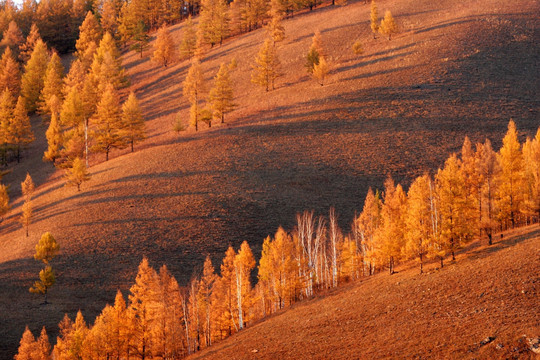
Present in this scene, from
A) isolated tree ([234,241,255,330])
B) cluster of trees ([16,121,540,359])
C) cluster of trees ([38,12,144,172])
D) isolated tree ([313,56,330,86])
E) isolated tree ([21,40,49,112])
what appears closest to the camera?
cluster of trees ([16,121,540,359])

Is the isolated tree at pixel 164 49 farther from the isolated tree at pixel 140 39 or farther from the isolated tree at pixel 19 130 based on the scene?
the isolated tree at pixel 19 130

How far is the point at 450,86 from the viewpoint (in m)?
86.5

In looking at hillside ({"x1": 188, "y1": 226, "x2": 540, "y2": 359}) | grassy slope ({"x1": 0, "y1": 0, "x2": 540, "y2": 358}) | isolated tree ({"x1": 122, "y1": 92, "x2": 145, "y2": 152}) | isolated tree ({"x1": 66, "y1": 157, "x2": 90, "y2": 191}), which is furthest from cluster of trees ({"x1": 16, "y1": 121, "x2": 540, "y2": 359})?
isolated tree ({"x1": 122, "y1": 92, "x2": 145, "y2": 152})

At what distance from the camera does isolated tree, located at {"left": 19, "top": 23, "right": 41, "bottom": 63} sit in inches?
5384

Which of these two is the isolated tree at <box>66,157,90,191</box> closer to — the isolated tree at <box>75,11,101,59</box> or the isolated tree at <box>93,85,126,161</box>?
the isolated tree at <box>93,85,126,161</box>

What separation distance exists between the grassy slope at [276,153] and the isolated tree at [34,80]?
8212mm

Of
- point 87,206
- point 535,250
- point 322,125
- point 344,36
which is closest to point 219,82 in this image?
point 322,125

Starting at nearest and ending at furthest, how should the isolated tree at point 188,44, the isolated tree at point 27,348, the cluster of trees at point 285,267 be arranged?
the isolated tree at point 27,348, the cluster of trees at point 285,267, the isolated tree at point 188,44

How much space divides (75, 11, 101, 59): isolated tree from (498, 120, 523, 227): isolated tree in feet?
387

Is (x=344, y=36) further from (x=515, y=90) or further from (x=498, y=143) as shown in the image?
(x=498, y=143)

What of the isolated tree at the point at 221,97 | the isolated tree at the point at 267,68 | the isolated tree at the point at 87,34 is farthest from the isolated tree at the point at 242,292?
the isolated tree at the point at 87,34

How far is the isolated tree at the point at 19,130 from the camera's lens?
96.7 m

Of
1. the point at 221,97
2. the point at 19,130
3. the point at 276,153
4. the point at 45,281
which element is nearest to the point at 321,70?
the point at 221,97

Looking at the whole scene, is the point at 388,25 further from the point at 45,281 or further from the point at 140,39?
the point at 45,281
